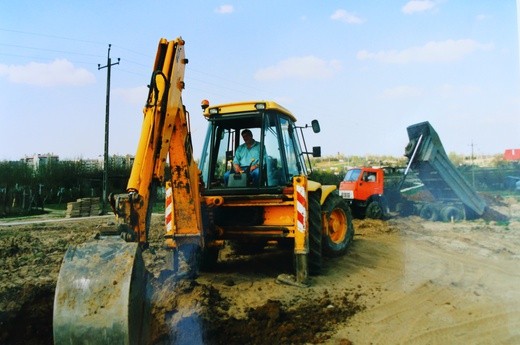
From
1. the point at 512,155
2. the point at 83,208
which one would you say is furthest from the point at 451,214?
the point at 512,155

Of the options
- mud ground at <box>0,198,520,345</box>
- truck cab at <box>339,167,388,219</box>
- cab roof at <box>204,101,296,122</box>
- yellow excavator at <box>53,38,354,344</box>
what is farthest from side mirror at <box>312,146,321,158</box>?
truck cab at <box>339,167,388,219</box>

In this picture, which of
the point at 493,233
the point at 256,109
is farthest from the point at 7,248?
the point at 493,233

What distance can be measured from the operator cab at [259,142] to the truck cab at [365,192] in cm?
807

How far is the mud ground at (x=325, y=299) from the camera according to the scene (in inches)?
166

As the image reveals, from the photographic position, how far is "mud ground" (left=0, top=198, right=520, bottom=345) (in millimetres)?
4223

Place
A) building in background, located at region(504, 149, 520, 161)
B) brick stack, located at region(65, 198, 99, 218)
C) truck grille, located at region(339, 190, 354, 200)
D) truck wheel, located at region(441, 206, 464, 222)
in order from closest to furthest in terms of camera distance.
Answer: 1. truck grille, located at region(339, 190, 354, 200)
2. truck wheel, located at region(441, 206, 464, 222)
3. brick stack, located at region(65, 198, 99, 218)
4. building in background, located at region(504, 149, 520, 161)

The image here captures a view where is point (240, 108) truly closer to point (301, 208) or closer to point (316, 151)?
point (316, 151)

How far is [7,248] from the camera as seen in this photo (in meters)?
8.85

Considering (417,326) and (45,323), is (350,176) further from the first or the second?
(45,323)

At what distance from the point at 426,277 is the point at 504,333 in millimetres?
2232

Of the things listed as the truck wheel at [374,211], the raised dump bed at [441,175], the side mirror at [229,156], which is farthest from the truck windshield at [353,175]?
the side mirror at [229,156]

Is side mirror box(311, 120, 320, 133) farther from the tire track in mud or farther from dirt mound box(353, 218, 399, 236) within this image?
dirt mound box(353, 218, 399, 236)

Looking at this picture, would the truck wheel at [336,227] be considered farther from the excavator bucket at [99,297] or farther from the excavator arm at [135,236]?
the excavator bucket at [99,297]

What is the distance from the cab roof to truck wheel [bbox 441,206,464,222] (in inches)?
407
